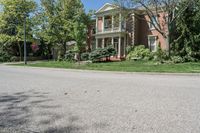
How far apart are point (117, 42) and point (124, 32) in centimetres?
242

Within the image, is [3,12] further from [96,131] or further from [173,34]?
[96,131]

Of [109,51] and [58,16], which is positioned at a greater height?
[58,16]

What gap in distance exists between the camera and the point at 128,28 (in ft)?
123

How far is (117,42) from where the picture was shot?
38969 millimetres

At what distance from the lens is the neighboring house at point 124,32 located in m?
35.7

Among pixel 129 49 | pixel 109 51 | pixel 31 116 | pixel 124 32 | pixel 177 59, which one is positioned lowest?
pixel 31 116

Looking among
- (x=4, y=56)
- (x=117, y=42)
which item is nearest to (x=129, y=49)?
(x=117, y=42)

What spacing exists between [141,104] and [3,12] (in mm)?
43923

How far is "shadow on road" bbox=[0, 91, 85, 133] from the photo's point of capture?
510cm

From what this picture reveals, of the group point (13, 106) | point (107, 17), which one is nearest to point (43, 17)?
point (107, 17)

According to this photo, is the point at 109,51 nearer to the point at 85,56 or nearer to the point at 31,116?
the point at 85,56

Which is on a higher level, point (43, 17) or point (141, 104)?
point (43, 17)

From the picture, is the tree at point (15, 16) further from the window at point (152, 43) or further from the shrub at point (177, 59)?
the shrub at point (177, 59)

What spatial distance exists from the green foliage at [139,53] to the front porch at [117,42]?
3.27 m
